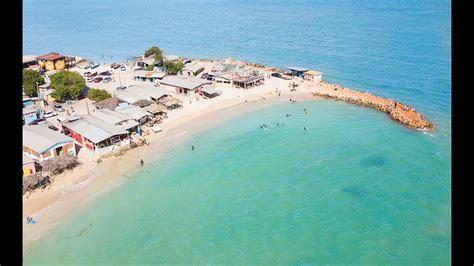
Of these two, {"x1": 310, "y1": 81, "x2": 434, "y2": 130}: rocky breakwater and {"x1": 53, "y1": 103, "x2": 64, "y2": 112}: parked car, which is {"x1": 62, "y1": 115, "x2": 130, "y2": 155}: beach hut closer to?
{"x1": 53, "y1": 103, "x2": 64, "y2": 112}: parked car

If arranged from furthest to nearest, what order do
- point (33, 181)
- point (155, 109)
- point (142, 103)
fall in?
point (142, 103)
point (155, 109)
point (33, 181)

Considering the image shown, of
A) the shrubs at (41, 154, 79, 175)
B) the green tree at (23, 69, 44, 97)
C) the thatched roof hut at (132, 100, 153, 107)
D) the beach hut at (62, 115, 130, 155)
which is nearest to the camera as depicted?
the shrubs at (41, 154, 79, 175)

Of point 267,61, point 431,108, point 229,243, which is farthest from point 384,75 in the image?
point 229,243

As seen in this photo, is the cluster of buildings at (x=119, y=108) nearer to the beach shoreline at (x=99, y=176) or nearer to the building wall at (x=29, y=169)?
the building wall at (x=29, y=169)

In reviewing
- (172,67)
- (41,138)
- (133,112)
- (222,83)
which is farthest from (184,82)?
(41,138)

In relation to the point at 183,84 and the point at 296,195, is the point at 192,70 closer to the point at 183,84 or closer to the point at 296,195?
the point at 183,84

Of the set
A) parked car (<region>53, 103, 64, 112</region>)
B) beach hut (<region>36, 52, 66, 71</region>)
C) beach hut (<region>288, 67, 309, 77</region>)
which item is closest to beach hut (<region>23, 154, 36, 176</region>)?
parked car (<region>53, 103, 64, 112</region>)
